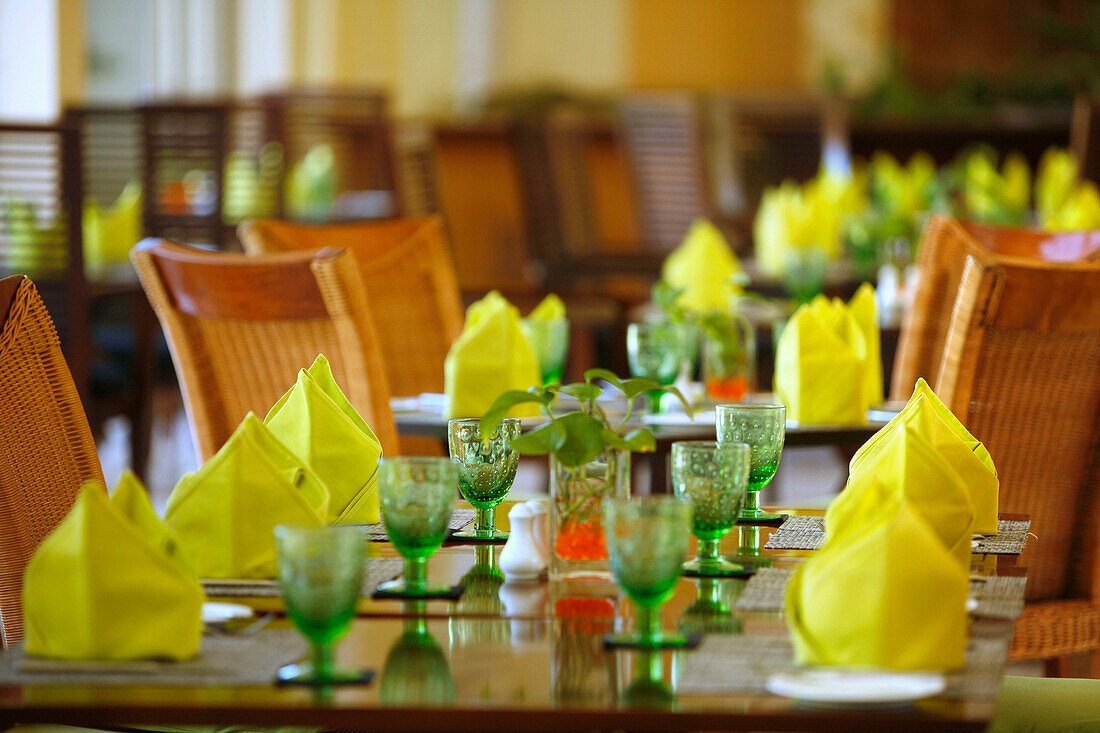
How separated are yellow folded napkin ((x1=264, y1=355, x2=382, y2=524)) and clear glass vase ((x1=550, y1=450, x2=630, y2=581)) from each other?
0.29 metres

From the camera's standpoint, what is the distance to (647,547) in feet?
3.47

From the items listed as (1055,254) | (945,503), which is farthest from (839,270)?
(945,503)

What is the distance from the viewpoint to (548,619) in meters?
1.14

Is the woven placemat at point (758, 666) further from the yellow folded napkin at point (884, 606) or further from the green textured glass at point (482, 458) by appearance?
the green textured glass at point (482, 458)

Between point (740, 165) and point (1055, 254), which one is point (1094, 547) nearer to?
point (1055, 254)

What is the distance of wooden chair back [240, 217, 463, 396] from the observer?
112 inches

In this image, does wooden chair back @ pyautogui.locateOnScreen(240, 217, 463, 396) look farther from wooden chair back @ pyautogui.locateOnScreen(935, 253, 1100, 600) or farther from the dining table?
the dining table

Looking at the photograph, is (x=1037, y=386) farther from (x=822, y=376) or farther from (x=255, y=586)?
(x=255, y=586)

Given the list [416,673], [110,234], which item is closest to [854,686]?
[416,673]

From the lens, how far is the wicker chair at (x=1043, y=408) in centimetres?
182

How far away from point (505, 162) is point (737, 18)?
158 inches

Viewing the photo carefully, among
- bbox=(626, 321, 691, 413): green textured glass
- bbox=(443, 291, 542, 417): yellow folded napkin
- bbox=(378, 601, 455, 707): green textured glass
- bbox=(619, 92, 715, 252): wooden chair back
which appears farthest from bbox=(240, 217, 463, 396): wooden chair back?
bbox=(619, 92, 715, 252): wooden chair back

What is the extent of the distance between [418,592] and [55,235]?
255cm

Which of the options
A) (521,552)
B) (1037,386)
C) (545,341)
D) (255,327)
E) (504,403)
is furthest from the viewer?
(545,341)
